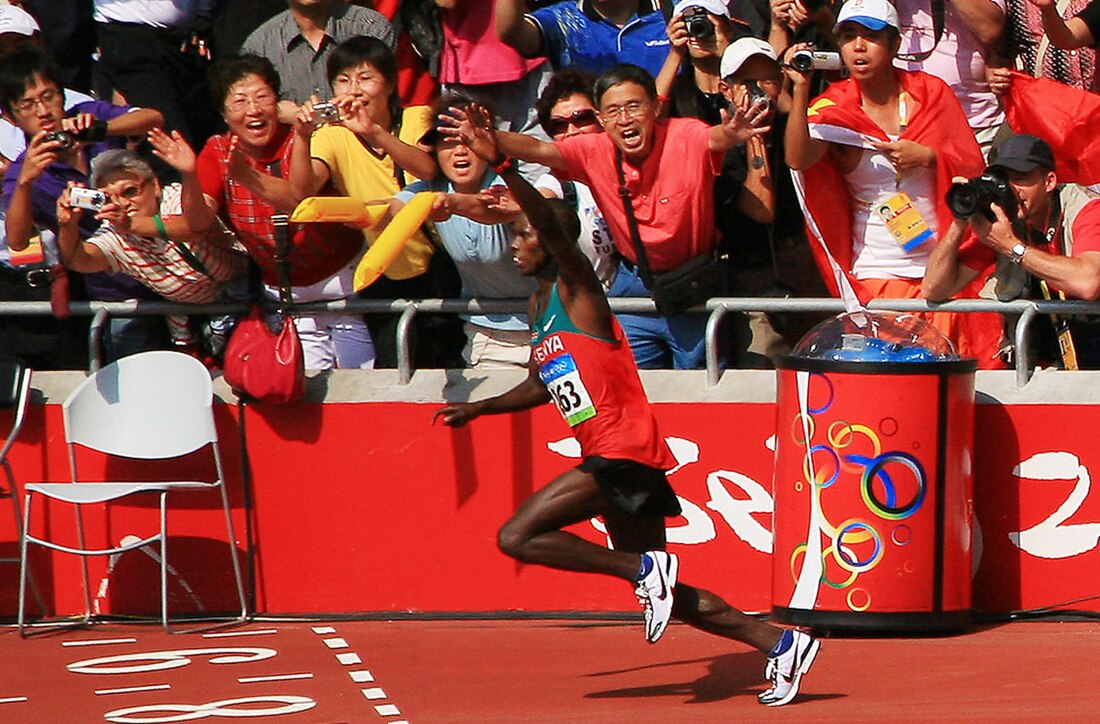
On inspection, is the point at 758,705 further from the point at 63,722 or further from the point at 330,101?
the point at 330,101

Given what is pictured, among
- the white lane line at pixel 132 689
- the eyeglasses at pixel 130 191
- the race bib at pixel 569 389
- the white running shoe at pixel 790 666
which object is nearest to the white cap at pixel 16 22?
the eyeglasses at pixel 130 191

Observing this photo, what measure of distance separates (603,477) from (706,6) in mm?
3047

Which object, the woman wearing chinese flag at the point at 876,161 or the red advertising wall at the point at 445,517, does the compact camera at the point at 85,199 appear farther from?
the woman wearing chinese flag at the point at 876,161

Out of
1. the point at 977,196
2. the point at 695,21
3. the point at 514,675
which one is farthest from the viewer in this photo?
the point at 695,21

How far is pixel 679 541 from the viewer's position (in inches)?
389

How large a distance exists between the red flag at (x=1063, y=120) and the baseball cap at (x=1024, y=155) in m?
0.44

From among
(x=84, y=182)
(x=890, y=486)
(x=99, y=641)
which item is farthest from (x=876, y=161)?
(x=99, y=641)

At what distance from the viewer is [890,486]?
9.05m

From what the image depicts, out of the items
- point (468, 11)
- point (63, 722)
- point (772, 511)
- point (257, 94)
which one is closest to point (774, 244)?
point (772, 511)

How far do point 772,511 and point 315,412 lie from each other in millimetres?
2458

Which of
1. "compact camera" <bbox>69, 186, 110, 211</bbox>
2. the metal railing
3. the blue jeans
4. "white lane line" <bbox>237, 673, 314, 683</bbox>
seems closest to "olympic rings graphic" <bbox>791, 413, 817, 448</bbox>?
the metal railing

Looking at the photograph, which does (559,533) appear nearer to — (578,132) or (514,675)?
(514,675)

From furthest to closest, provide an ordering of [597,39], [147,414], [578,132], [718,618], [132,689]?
[597,39] < [147,414] < [578,132] < [132,689] < [718,618]

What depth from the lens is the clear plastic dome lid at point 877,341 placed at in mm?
9133
